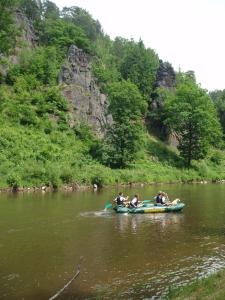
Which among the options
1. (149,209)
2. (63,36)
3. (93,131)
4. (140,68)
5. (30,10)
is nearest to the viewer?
(149,209)

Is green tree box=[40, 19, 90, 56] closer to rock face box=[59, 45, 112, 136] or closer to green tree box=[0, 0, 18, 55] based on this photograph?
rock face box=[59, 45, 112, 136]

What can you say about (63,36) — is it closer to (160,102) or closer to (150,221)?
(160,102)

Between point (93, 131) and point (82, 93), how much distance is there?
25.0 ft

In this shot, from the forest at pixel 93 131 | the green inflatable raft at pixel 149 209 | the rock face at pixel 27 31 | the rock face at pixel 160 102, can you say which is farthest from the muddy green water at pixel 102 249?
the rock face at pixel 27 31

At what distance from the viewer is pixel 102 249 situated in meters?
19.2

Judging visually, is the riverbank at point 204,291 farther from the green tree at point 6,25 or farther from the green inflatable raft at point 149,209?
the green tree at point 6,25

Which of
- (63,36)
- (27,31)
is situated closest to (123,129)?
(63,36)

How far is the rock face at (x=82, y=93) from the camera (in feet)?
217

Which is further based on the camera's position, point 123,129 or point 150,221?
point 123,129

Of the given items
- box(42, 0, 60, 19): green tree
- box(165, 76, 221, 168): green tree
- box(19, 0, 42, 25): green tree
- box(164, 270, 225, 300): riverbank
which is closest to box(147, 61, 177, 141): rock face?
box(165, 76, 221, 168): green tree

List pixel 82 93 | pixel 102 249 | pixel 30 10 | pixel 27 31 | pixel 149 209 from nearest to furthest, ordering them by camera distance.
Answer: pixel 102 249 → pixel 149 209 → pixel 82 93 → pixel 27 31 → pixel 30 10

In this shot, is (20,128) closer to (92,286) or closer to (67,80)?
(67,80)

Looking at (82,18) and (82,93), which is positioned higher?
(82,18)

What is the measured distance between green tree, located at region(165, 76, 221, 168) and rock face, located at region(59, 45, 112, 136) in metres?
11.9
